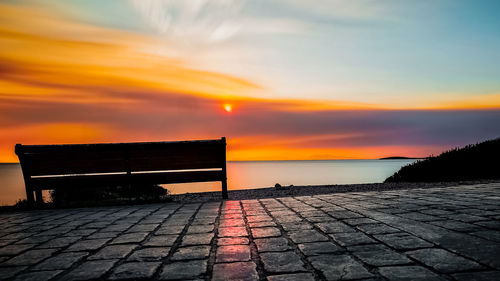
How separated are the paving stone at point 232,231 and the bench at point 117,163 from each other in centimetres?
275

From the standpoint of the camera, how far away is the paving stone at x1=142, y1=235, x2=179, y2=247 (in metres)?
2.55

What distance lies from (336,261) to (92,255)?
6.51 ft

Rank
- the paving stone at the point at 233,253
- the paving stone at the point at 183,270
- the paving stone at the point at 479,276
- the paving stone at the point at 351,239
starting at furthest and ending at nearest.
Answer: the paving stone at the point at 351,239 < the paving stone at the point at 233,253 < the paving stone at the point at 183,270 < the paving stone at the point at 479,276

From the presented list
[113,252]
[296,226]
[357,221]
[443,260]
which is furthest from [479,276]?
[113,252]

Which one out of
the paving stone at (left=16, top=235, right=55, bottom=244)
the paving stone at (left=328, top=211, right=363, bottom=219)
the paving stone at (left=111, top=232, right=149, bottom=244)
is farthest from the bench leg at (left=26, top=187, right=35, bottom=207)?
the paving stone at (left=328, top=211, right=363, bottom=219)

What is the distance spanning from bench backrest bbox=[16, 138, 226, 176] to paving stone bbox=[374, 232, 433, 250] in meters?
3.78

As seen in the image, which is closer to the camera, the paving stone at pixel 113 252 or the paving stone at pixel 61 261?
the paving stone at pixel 61 261

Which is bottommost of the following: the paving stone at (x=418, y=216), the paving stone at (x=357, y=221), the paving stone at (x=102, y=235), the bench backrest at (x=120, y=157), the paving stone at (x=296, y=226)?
the paving stone at (x=102, y=235)

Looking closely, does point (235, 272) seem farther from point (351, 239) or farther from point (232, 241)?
point (351, 239)

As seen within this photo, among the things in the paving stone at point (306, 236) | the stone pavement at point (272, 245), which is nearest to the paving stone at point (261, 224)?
the stone pavement at point (272, 245)

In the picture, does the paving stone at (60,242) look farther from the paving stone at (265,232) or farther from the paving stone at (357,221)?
the paving stone at (357,221)

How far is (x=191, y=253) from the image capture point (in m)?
2.26

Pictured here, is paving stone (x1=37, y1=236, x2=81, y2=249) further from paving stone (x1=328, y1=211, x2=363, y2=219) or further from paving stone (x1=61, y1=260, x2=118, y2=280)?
paving stone (x1=328, y1=211, x2=363, y2=219)

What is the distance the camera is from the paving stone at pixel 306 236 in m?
2.48
